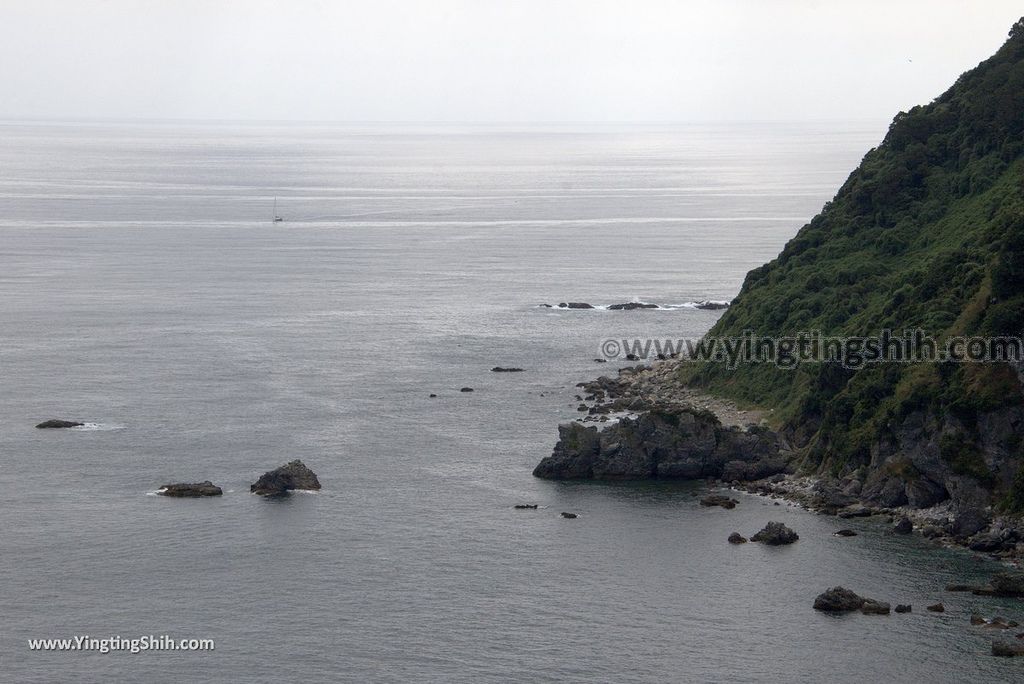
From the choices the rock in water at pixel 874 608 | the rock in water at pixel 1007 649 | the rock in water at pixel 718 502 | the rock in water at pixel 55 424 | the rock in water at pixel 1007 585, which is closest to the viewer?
the rock in water at pixel 1007 649

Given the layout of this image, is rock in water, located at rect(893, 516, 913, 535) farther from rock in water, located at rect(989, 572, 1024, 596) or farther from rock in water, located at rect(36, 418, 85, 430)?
rock in water, located at rect(36, 418, 85, 430)

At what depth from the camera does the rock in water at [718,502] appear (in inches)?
3612

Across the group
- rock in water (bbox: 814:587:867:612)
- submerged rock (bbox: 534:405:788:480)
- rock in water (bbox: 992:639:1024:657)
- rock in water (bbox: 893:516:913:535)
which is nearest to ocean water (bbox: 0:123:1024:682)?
rock in water (bbox: 992:639:1024:657)

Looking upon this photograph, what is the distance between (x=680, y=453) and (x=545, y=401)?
931 inches

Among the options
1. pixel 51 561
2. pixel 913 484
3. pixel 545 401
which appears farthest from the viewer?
pixel 545 401

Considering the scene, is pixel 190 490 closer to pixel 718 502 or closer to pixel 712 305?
pixel 718 502

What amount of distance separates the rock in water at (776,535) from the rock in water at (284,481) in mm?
29622

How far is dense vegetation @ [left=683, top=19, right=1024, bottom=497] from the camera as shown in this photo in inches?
3556

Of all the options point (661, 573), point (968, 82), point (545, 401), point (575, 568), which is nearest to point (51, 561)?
point (575, 568)

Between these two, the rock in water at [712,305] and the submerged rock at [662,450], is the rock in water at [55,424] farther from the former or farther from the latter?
the rock in water at [712,305]

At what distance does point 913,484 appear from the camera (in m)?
88.1

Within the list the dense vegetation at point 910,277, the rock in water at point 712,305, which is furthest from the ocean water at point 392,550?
the rock in water at point 712,305

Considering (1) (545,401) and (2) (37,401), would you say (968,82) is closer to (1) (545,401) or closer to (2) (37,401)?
(1) (545,401)

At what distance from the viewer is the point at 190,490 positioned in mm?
92375
